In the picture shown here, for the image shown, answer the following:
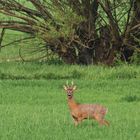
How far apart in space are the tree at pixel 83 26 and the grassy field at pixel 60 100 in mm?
1169

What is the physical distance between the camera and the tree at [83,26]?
20625mm

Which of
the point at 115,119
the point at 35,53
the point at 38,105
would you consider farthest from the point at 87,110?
the point at 35,53

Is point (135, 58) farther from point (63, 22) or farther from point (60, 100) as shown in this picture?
point (60, 100)

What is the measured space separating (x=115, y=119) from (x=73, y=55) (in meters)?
11.1

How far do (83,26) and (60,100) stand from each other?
730 centimetres

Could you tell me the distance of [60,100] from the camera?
1450cm

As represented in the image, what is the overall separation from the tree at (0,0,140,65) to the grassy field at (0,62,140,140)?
1.17 metres

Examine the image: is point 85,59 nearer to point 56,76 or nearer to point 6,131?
point 56,76

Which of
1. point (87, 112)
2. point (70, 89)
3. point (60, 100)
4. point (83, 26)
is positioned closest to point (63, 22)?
point (83, 26)

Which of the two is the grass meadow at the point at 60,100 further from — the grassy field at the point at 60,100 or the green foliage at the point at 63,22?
the green foliage at the point at 63,22

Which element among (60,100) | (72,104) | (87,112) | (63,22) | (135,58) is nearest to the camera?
(87,112)

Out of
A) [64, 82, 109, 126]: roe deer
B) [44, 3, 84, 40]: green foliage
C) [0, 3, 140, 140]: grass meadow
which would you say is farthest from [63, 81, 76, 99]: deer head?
[44, 3, 84, 40]: green foliage

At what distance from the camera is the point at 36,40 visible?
21750 mm

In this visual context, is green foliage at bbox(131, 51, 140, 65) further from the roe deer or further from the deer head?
the roe deer
